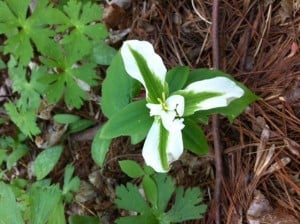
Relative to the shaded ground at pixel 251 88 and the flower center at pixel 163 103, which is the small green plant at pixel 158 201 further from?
the flower center at pixel 163 103

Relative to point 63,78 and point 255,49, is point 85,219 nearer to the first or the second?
point 63,78

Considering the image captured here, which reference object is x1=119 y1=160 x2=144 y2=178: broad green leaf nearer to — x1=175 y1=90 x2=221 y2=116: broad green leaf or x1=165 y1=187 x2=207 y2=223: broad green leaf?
x1=165 y1=187 x2=207 y2=223: broad green leaf

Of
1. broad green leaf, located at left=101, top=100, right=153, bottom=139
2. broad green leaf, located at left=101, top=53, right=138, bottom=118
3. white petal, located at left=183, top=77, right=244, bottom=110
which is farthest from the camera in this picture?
broad green leaf, located at left=101, top=53, right=138, bottom=118

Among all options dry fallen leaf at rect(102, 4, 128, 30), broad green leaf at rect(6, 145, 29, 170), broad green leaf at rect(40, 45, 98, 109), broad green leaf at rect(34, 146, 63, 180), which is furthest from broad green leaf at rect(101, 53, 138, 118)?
broad green leaf at rect(6, 145, 29, 170)

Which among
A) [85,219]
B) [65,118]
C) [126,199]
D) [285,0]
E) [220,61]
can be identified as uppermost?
[285,0]

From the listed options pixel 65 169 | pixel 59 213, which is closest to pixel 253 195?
pixel 59 213

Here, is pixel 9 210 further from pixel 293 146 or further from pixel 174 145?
pixel 293 146

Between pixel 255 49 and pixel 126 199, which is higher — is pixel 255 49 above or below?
above
